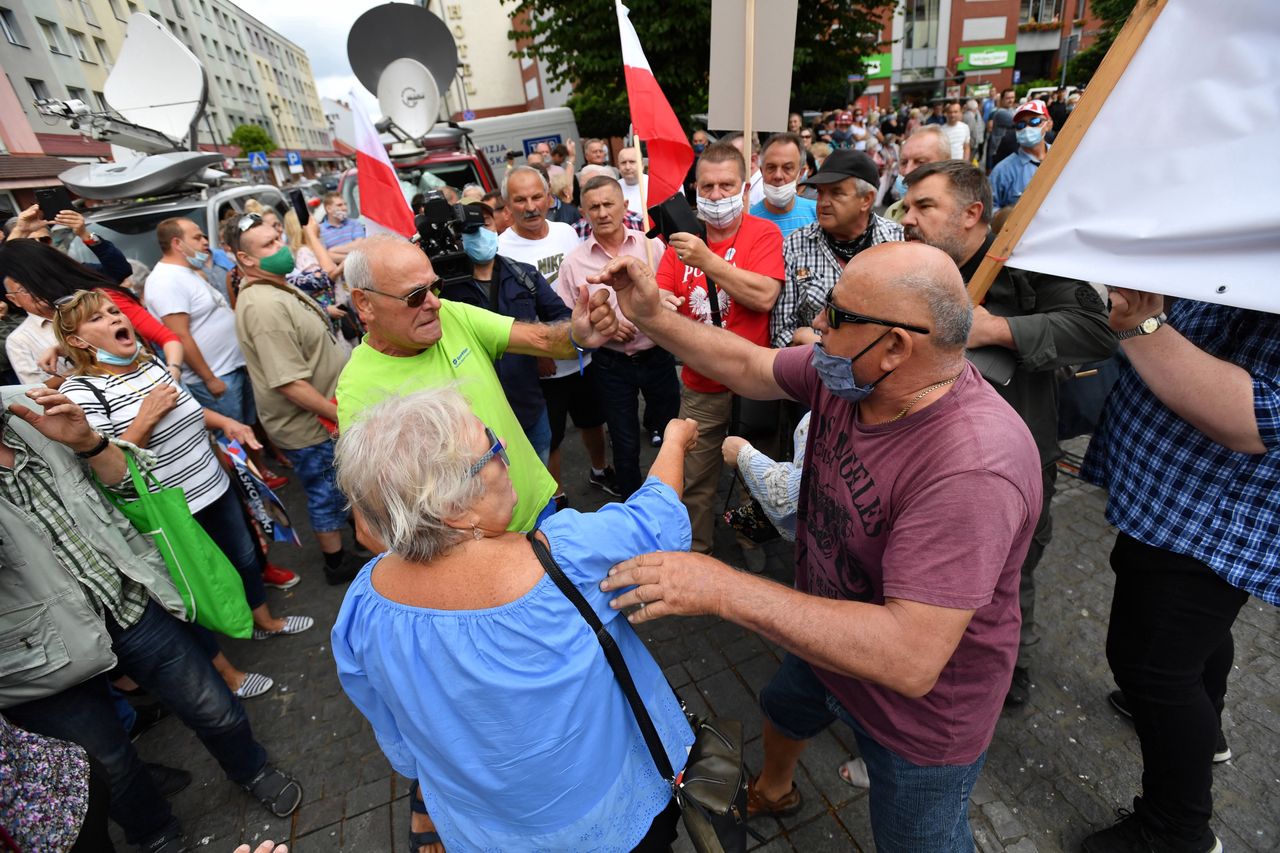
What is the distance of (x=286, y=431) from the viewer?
381 cm

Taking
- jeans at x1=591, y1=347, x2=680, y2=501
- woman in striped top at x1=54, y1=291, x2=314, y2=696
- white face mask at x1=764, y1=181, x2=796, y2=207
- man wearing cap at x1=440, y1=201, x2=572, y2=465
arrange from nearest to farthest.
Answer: woman in striped top at x1=54, y1=291, x2=314, y2=696, man wearing cap at x1=440, y1=201, x2=572, y2=465, jeans at x1=591, y1=347, x2=680, y2=501, white face mask at x1=764, y1=181, x2=796, y2=207

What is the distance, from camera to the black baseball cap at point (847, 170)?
3.36 metres

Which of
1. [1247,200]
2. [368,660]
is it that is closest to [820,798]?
[368,660]

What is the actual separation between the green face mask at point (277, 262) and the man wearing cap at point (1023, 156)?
6.48 metres

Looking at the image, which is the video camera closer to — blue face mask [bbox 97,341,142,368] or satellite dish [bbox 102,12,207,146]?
blue face mask [bbox 97,341,142,368]

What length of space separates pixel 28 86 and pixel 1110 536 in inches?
1374

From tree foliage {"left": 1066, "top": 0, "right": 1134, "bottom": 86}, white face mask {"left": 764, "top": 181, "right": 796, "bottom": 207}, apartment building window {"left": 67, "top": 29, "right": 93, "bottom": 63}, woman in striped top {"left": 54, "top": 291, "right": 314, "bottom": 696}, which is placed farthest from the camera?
tree foliage {"left": 1066, "top": 0, "right": 1134, "bottom": 86}

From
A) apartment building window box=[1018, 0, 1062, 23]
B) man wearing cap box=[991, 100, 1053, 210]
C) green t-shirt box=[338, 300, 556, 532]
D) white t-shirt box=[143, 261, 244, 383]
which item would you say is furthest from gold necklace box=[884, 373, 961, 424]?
apartment building window box=[1018, 0, 1062, 23]

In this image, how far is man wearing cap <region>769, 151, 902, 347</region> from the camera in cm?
338

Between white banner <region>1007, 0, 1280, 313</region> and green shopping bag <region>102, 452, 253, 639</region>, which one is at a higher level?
white banner <region>1007, 0, 1280, 313</region>

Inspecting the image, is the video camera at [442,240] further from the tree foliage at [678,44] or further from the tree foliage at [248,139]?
the tree foliage at [248,139]

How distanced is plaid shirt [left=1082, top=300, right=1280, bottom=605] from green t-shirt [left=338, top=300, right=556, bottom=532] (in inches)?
84.8

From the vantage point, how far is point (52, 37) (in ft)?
83.0

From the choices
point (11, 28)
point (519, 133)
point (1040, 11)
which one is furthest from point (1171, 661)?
point (1040, 11)
